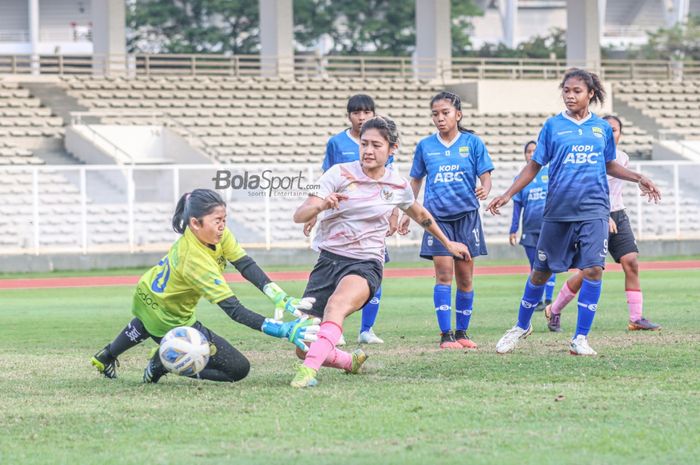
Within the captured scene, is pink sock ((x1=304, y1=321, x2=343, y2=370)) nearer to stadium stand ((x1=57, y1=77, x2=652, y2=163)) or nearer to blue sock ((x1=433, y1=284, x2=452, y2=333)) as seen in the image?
blue sock ((x1=433, y1=284, x2=452, y2=333))

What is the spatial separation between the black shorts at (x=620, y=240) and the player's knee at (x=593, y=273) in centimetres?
252

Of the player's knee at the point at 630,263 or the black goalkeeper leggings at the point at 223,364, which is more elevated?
the player's knee at the point at 630,263

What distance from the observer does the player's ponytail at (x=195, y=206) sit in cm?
791

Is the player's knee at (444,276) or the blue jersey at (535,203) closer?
the player's knee at (444,276)

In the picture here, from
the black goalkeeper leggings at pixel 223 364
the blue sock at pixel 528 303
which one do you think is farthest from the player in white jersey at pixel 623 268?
the black goalkeeper leggings at pixel 223 364

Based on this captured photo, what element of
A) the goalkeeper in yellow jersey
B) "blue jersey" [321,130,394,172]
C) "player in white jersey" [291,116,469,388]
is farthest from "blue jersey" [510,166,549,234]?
the goalkeeper in yellow jersey

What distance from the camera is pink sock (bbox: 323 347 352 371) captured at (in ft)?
27.0

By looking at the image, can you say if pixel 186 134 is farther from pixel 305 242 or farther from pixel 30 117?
pixel 305 242

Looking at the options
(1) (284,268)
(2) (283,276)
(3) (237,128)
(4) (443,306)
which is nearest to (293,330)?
(4) (443,306)

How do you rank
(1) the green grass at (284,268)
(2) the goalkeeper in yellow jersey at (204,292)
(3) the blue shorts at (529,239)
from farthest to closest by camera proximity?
1. (1) the green grass at (284,268)
2. (3) the blue shorts at (529,239)
3. (2) the goalkeeper in yellow jersey at (204,292)

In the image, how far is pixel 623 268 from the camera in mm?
11992

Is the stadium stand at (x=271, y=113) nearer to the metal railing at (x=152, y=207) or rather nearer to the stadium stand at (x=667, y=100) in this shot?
the stadium stand at (x=667, y=100)

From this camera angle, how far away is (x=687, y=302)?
1530 centimetres

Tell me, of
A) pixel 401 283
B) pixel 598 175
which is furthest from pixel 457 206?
pixel 401 283
